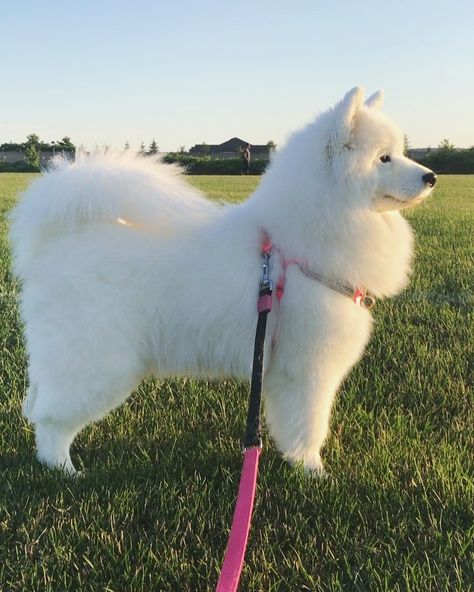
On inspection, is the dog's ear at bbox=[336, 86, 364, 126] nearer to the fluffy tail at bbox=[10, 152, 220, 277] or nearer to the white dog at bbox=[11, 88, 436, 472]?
the white dog at bbox=[11, 88, 436, 472]

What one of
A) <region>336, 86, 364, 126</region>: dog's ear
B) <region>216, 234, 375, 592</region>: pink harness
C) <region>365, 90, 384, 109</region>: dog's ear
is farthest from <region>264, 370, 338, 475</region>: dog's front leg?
<region>365, 90, 384, 109</region>: dog's ear

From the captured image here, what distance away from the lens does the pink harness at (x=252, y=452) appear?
5.11 feet

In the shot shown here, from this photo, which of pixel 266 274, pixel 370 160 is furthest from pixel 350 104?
pixel 266 274

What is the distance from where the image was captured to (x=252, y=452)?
5.89 ft

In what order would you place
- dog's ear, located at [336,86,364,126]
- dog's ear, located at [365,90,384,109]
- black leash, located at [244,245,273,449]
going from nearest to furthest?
black leash, located at [244,245,273,449]
dog's ear, located at [336,86,364,126]
dog's ear, located at [365,90,384,109]

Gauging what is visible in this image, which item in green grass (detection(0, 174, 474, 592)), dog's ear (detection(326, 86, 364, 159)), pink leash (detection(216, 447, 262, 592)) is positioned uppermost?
dog's ear (detection(326, 86, 364, 159))

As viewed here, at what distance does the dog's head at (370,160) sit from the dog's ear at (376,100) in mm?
315

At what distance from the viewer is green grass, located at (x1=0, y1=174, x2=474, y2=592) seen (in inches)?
72.9

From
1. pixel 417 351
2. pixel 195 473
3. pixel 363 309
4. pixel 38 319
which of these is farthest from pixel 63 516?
pixel 417 351

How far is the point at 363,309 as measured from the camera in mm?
2373

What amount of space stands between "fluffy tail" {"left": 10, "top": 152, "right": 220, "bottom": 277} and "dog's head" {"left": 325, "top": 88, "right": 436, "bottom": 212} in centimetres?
67

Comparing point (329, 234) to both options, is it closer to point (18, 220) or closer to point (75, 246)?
point (75, 246)

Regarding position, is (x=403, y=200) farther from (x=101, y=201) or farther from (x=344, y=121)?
(x=101, y=201)

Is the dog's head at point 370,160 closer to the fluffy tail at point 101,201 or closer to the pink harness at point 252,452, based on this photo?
the pink harness at point 252,452
